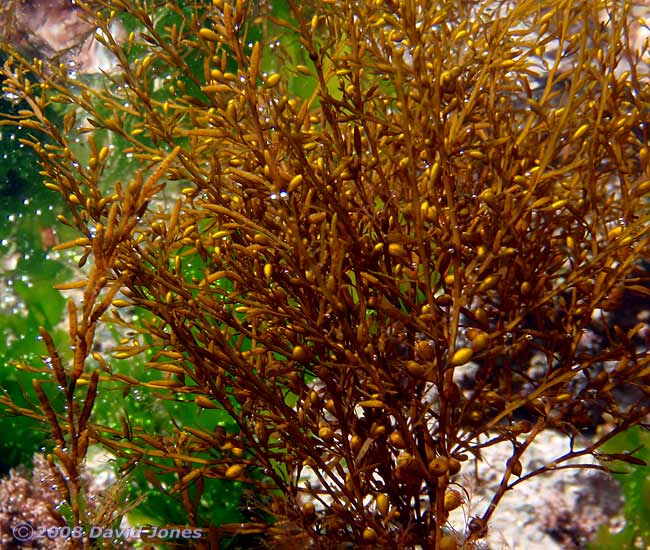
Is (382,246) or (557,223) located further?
(557,223)

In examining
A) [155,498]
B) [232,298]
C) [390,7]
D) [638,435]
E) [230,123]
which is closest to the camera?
[230,123]

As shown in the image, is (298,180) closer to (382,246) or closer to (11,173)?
(382,246)

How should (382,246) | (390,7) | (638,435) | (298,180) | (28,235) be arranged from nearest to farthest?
Answer: (298,180)
(382,246)
(390,7)
(638,435)
(28,235)

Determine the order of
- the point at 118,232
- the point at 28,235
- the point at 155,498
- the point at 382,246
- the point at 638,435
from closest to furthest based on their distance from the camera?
the point at 118,232 → the point at 382,246 → the point at 638,435 → the point at 155,498 → the point at 28,235

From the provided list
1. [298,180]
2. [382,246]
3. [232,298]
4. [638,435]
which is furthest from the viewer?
[638,435]

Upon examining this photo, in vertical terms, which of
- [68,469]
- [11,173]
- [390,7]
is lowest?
[68,469]

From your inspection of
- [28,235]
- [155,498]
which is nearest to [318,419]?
[155,498]

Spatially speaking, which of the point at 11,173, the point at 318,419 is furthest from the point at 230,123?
the point at 11,173

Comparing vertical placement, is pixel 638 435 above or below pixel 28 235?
below

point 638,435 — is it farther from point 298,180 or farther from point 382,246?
point 298,180
